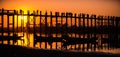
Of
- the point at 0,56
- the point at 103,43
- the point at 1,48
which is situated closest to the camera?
the point at 0,56

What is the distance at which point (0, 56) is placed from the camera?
1249 centimetres

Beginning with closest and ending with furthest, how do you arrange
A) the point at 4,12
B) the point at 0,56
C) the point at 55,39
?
the point at 0,56
the point at 4,12
the point at 55,39

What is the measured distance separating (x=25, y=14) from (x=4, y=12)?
1.60 metres

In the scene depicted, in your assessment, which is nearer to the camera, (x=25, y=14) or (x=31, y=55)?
(x=31, y=55)

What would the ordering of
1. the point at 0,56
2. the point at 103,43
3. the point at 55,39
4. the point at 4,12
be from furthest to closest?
1. the point at 103,43
2. the point at 55,39
3. the point at 4,12
4. the point at 0,56

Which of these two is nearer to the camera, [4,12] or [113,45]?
[4,12]

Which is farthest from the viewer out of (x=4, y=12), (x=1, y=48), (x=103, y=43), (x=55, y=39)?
(x=103, y=43)

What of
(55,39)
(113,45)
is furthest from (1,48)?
(113,45)

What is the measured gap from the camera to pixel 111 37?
24.1 meters

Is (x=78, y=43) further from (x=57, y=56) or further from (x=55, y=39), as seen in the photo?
(x=57, y=56)

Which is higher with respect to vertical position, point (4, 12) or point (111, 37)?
point (4, 12)

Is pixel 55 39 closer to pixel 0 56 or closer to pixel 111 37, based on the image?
pixel 111 37

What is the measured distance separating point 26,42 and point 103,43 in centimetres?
698

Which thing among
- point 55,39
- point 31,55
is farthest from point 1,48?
point 55,39
